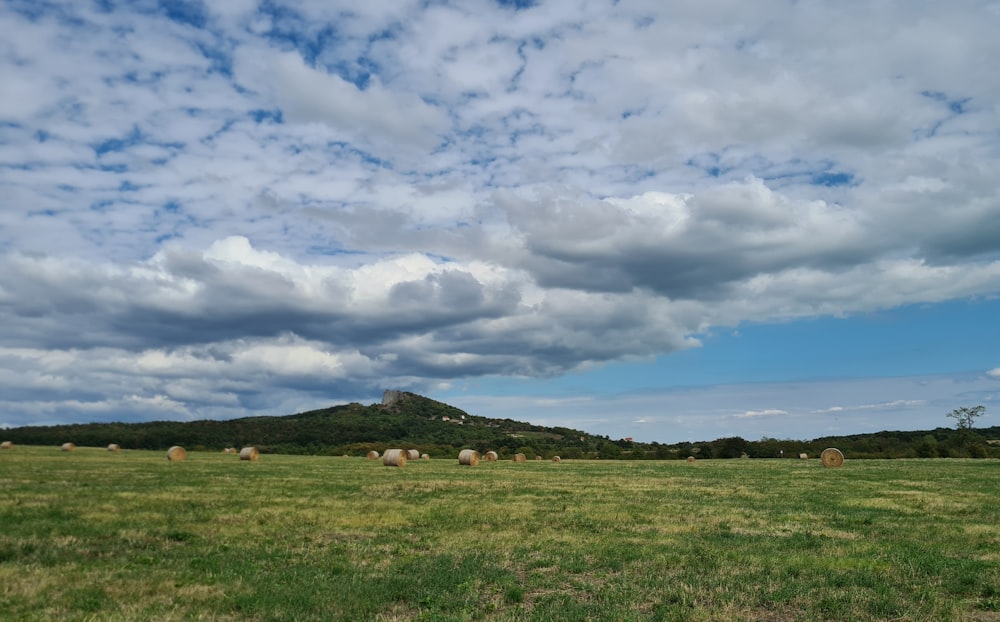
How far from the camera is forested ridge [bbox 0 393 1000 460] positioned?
92.9 m

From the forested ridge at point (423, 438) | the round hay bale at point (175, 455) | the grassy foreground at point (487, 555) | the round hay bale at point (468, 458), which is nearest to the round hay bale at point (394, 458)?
the round hay bale at point (468, 458)

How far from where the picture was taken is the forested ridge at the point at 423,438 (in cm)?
9294

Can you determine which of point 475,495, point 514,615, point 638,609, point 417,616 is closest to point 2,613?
point 417,616

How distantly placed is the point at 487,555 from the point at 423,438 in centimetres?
12870

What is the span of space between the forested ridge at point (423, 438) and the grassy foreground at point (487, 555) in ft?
209

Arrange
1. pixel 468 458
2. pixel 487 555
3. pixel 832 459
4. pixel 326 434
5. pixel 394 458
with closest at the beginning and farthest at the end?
pixel 487 555 → pixel 394 458 → pixel 832 459 → pixel 468 458 → pixel 326 434

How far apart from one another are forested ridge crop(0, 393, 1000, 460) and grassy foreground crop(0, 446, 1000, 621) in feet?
209

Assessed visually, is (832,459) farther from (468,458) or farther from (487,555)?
(487,555)

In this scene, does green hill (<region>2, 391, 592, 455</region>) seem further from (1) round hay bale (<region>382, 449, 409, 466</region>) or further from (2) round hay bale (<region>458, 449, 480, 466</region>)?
(1) round hay bale (<region>382, 449, 409, 466</region>)

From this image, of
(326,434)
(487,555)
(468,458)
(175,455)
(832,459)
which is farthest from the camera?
(326,434)

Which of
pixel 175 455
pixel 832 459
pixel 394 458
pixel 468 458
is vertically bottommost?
pixel 175 455

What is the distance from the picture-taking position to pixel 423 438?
141625 mm

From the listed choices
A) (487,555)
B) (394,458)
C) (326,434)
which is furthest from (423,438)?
(487,555)

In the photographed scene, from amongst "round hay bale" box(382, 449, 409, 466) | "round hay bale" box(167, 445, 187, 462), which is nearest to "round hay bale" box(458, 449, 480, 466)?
"round hay bale" box(382, 449, 409, 466)
